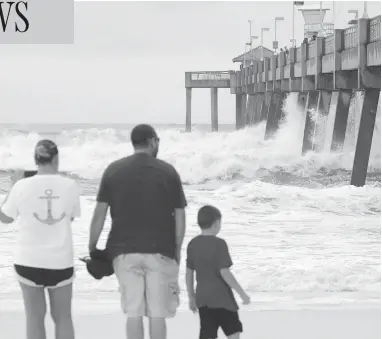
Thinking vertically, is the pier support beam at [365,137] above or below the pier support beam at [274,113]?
above

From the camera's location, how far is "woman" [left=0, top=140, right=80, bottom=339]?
429cm

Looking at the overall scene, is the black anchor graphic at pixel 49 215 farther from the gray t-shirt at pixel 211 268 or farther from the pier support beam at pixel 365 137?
the pier support beam at pixel 365 137

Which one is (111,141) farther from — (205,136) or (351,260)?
(351,260)

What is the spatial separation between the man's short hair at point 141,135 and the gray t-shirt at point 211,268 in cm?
50

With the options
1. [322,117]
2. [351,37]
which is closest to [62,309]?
[351,37]

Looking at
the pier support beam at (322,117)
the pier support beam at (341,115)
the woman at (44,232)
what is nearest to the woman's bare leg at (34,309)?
the woman at (44,232)

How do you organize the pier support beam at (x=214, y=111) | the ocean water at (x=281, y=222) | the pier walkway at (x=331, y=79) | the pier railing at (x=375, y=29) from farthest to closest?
1. the pier support beam at (x=214, y=111)
2. the pier walkway at (x=331, y=79)
3. the pier railing at (x=375, y=29)
4. the ocean water at (x=281, y=222)

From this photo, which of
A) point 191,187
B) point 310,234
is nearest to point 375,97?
point 191,187

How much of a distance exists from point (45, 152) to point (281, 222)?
10195 millimetres

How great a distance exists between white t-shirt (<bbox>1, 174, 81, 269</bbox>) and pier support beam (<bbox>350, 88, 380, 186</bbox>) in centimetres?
1744

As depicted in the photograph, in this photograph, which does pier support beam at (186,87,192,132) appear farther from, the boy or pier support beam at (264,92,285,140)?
the boy

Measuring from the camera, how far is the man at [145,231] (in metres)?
4.39

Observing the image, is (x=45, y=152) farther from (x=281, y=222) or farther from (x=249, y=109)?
(x=249, y=109)

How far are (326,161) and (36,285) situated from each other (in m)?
27.6
